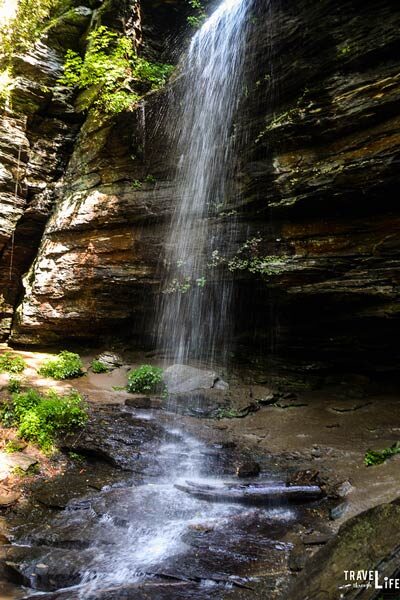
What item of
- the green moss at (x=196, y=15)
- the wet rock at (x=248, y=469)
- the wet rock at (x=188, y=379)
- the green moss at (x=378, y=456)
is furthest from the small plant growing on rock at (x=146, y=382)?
the green moss at (x=196, y=15)

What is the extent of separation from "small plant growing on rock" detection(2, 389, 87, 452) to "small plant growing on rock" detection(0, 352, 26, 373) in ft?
8.37

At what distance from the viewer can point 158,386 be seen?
1002 cm

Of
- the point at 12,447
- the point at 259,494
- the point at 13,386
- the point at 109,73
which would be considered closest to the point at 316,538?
the point at 259,494

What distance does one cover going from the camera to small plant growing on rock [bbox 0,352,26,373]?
965 centimetres

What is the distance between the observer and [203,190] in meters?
10.8

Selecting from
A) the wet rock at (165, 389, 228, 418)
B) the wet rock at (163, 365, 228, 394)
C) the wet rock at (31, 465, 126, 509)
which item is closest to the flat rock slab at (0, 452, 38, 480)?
the wet rock at (31, 465, 126, 509)

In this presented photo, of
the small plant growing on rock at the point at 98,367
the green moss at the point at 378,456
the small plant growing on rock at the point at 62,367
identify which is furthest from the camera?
the small plant growing on rock at the point at 98,367

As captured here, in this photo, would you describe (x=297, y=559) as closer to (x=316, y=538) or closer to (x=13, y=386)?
(x=316, y=538)

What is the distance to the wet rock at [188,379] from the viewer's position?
994cm

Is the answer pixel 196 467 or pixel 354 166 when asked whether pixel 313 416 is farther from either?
pixel 354 166

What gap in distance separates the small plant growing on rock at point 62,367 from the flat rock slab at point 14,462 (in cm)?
437

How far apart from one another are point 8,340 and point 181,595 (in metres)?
11.4

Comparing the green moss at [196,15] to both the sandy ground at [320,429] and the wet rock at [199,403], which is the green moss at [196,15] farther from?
the wet rock at [199,403]

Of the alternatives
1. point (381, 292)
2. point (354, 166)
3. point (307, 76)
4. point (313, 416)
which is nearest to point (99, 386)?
point (313, 416)
